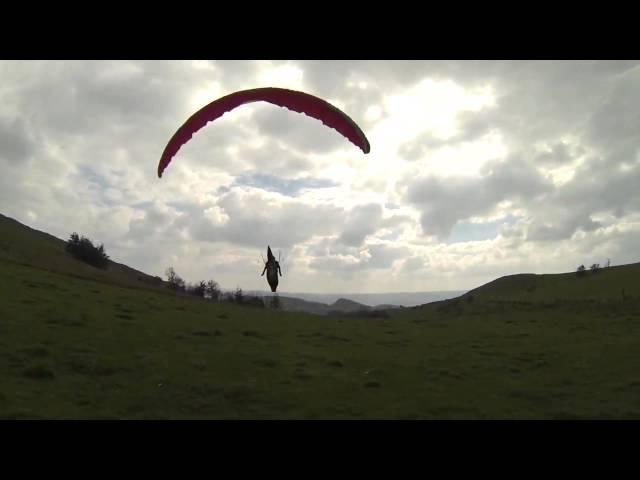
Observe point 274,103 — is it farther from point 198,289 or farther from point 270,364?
point 198,289

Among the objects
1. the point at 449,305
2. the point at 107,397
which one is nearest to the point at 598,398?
the point at 107,397

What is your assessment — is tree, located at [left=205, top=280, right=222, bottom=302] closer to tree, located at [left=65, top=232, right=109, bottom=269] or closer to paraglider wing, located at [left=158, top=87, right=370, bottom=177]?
tree, located at [left=65, top=232, right=109, bottom=269]

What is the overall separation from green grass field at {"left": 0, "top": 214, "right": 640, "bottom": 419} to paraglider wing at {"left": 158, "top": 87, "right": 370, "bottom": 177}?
776 cm

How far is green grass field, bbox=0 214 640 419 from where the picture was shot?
1571 cm

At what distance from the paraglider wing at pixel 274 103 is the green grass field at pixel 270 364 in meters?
7.76

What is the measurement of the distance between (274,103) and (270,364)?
13.1 meters

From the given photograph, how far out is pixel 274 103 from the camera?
11.2 meters

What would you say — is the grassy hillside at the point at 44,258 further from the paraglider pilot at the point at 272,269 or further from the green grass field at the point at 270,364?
the paraglider pilot at the point at 272,269

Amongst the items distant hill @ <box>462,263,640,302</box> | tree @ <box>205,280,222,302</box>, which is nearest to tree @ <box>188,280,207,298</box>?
tree @ <box>205,280,222,302</box>

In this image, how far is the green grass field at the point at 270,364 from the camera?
15711 millimetres
